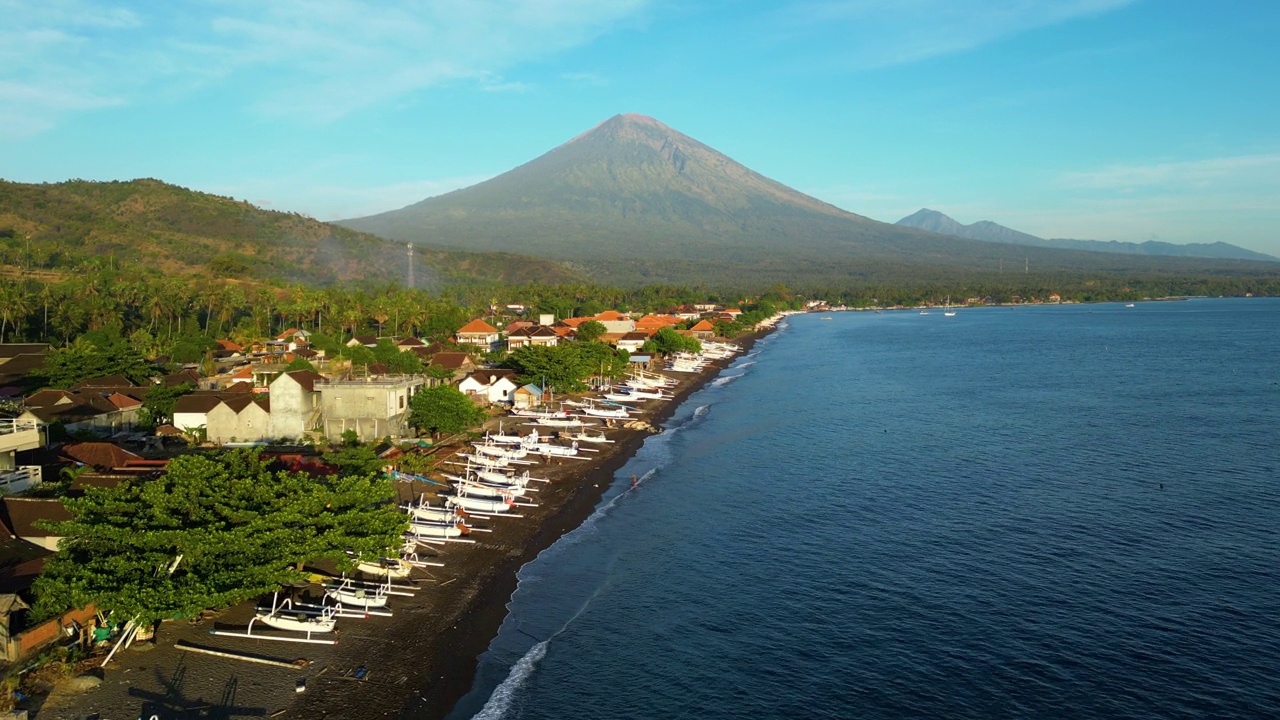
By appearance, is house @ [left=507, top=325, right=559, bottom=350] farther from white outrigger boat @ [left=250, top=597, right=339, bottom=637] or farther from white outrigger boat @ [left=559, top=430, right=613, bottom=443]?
white outrigger boat @ [left=250, top=597, right=339, bottom=637]

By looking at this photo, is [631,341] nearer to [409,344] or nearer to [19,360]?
[409,344]

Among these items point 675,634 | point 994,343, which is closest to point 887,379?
point 994,343

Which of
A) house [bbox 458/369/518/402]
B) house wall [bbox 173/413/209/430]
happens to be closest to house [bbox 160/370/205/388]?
house wall [bbox 173/413/209/430]

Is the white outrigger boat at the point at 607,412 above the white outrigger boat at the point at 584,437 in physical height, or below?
above

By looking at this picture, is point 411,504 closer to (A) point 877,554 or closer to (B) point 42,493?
(B) point 42,493

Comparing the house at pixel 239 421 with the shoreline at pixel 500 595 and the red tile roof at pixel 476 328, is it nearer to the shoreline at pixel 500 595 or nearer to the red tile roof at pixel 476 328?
the shoreline at pixel 500 595

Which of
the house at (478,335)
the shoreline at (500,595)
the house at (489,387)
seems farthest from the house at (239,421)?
the house at (478,335)

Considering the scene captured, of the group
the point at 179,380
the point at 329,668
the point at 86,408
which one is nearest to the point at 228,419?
the point at 86,408

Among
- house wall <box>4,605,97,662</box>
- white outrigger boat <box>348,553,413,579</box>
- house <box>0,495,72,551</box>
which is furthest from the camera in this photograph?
white outrigger boat <box>348,553,413,579</box>
